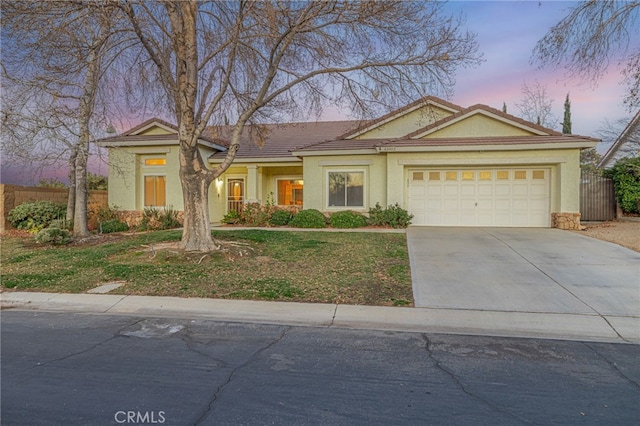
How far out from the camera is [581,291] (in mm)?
7203

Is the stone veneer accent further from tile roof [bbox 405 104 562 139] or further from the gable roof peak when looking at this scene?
the gable roof peak

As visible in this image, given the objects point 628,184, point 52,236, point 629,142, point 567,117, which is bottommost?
point 52,236

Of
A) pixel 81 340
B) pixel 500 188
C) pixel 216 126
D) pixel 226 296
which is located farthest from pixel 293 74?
pixel 500 188

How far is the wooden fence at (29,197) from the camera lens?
15.9 metres

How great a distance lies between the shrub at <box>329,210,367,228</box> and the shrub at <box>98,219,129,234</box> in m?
9.35

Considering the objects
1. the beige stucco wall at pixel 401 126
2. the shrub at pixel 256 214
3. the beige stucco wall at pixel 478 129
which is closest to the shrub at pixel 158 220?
the shrub at pixel 256 214

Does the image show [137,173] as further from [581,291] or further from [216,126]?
[581,291]

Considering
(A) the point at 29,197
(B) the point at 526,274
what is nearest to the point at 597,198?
(B) the point at 526,274

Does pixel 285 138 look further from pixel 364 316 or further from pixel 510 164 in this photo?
pixel 364 316

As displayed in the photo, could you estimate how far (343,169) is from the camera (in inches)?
696

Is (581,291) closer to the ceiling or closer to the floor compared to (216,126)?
closer to the floor

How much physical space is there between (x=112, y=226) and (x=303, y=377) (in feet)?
51.0

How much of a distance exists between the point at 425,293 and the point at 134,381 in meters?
5.08

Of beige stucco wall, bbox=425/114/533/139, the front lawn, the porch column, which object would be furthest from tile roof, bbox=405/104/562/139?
the porch column
